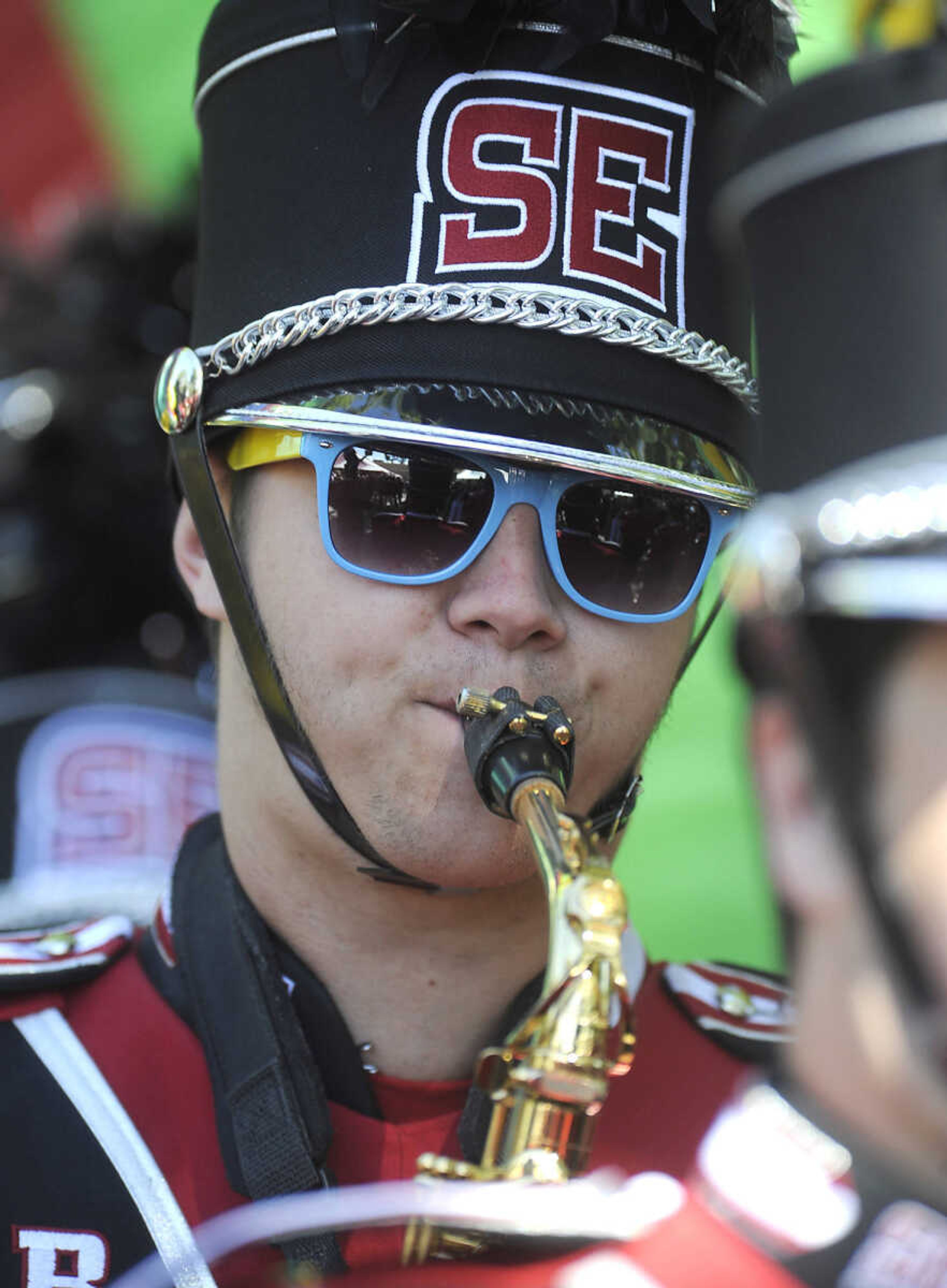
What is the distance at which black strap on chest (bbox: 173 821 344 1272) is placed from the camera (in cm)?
187

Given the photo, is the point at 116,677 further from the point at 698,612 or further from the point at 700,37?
the point at 700,37

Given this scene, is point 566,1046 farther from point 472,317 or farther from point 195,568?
point 195,568

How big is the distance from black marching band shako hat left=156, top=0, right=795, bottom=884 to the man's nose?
0.31 feet

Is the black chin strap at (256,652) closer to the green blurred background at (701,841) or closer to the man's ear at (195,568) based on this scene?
the man's ear at (195,568)

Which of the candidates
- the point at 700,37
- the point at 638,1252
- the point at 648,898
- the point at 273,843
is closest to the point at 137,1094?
the point at 273,843

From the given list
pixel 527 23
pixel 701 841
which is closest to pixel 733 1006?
pixel 527 23

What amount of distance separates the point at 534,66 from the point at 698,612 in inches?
29.6

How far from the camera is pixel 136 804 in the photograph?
366cm

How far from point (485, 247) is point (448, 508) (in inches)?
12.9

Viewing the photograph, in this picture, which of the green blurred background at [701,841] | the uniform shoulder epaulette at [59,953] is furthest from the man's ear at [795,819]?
the green blurred background at [701,841]

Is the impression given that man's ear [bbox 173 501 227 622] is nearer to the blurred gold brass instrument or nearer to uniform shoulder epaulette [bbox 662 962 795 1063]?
the blurred gold brass instrument

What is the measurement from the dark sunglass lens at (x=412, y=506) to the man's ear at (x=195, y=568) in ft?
1.09

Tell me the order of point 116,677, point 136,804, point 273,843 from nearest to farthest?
point 273,843, point 136,804, point 116,677

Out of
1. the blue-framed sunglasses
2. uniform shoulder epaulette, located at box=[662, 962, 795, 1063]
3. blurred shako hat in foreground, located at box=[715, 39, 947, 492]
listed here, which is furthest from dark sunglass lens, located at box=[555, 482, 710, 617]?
blurred shako hat in foreground, located at box=[715, 39, 947, 492]
